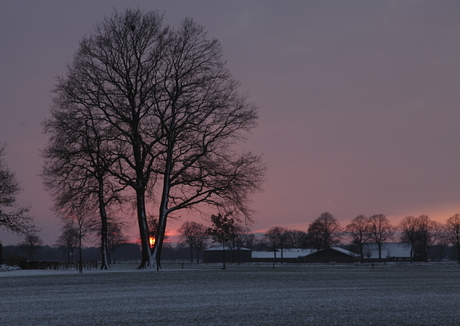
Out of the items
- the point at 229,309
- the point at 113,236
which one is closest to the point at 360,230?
the point at 113,236

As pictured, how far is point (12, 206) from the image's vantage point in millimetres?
47656

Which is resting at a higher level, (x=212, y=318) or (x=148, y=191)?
(x=148, y=191)

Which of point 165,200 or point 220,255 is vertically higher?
point 165,200

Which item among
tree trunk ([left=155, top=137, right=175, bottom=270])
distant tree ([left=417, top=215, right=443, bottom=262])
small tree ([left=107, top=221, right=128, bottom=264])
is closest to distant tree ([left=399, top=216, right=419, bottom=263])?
distant tree ([left=417, top=215, right=443, bottom=262])

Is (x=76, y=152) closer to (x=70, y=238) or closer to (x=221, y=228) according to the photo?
(x=221, y=228)

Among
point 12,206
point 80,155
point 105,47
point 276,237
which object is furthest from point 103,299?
point 276,237

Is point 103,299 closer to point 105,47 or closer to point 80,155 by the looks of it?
point 80,155

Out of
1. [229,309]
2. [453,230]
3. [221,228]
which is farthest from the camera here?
[453,230]

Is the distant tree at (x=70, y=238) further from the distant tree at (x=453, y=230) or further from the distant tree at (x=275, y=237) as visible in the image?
the distant tree at (x=453, y=230)

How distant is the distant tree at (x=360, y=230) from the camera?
138 metres

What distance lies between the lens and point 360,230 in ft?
455

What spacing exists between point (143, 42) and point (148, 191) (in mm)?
10164

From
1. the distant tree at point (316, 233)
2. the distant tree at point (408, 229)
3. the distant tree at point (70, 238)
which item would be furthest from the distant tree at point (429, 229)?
the distant tree at point (70, 238)

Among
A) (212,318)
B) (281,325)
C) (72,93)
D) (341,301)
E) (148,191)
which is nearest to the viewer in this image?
(281,325)
